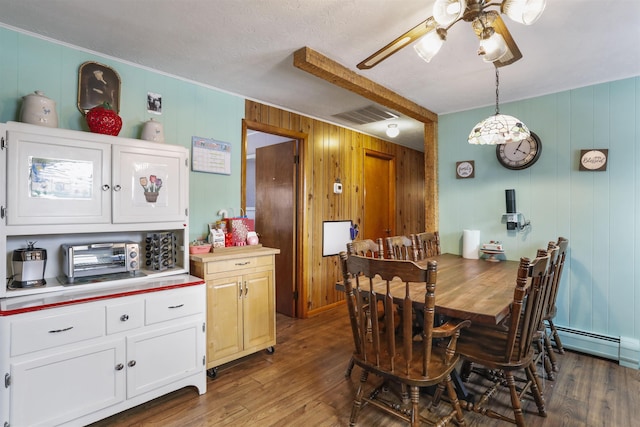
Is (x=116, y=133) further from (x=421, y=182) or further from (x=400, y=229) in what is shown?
(x=421, y=182)

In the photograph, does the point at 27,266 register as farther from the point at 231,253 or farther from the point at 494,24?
the point at 494,24

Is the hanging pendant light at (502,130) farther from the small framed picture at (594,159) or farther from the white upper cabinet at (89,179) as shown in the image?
the white upper cabinet at (89,179)

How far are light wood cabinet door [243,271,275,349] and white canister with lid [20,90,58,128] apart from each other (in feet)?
5.30

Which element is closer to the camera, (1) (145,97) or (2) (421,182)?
(1) (145,97)

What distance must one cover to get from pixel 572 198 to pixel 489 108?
1.20 m

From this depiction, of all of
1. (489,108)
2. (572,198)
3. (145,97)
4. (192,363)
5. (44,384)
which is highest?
(489,108)

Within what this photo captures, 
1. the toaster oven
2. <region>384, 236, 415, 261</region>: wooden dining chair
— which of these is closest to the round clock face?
<region>384, 236, 415, 261</region>: wooden dining chair

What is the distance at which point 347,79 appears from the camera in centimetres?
244

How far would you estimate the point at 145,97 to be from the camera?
8.00 feet

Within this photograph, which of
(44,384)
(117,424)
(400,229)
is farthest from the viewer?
(400,229)

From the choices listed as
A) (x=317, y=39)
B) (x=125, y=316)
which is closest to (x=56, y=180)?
(x=125, y=316)

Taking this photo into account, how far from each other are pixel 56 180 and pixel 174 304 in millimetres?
1002

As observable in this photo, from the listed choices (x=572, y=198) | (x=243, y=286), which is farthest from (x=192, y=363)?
(x=572, y=198)

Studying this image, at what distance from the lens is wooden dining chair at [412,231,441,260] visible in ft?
10.0
